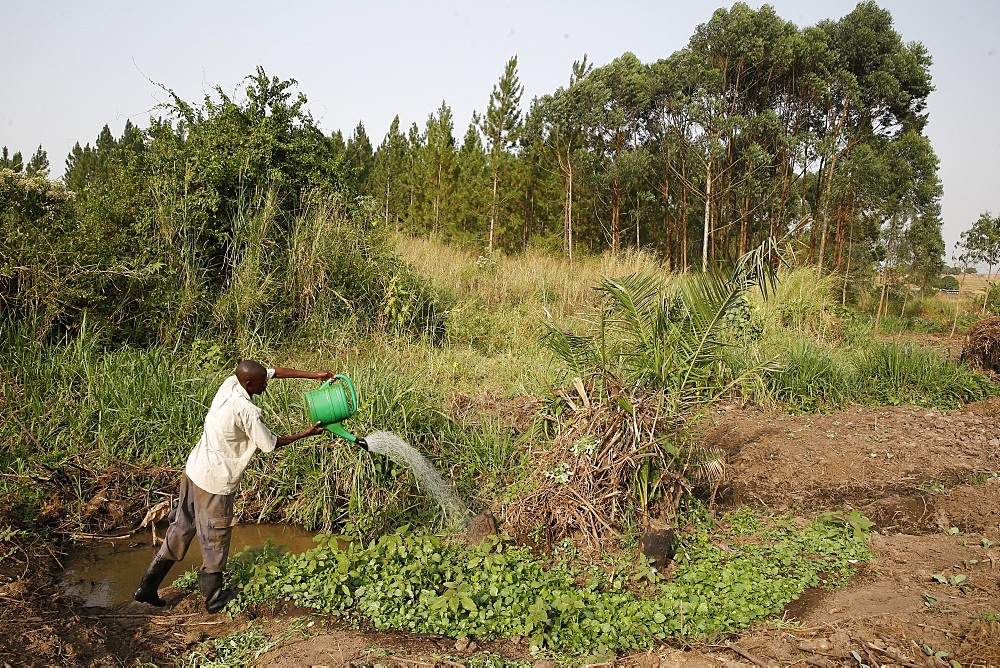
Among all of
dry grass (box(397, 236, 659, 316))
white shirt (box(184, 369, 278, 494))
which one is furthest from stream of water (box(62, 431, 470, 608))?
dry grass (box(397, 236, 659, 316))

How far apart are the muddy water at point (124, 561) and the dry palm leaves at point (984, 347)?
8.60 meters

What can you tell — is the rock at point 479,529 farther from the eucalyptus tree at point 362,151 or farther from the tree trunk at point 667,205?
the eucalyptus tree at point 362,151

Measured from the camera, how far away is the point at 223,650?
3.71 metres

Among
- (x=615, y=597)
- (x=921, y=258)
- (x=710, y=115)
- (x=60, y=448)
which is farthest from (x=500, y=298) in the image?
(x=921, y=258)

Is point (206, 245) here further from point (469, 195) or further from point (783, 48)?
point (783, 48)

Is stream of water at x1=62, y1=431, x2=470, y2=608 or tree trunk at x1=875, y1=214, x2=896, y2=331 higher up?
tree trunk at x1=875, y1=214, x2=896, y2=331

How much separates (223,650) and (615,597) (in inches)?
87.3

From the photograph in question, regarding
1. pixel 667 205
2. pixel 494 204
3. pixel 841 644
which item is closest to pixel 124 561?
pixel 841 644

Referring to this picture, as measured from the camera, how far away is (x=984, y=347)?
9.12 metres

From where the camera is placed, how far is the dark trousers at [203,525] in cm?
414

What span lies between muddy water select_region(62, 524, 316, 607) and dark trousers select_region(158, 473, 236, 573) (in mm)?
712

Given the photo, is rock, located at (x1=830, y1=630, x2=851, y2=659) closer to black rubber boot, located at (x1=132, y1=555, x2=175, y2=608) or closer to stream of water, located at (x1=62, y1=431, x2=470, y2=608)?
stream of water, located at (x1=62, y1=431, x2=470, y2=608)

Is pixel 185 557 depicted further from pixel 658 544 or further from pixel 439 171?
pixel 439 171

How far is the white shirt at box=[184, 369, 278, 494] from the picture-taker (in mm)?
4070
